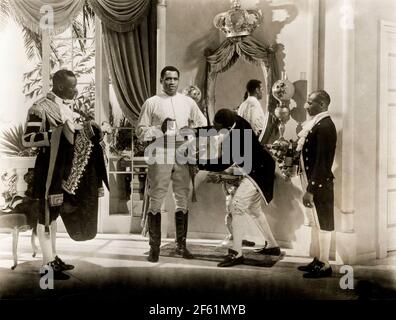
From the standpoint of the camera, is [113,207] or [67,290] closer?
[67,290]


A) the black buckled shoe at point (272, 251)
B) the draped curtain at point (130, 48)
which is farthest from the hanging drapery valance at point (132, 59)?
the black buckled shoe at point (272, 251)

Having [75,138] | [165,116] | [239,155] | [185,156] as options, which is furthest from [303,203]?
[75,138]

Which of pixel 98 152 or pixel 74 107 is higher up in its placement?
pixel 74 107

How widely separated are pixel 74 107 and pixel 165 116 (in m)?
0.62

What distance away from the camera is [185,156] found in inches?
132

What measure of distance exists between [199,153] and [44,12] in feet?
4.31

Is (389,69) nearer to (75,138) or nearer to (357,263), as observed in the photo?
(357,263)

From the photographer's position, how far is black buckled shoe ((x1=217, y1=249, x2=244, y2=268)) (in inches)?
129

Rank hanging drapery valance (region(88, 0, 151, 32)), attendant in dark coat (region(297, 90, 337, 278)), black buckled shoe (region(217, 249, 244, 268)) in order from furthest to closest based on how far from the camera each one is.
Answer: hanging drapery valance (region(88, 0, 151, 32))
black buckled shoe (region(217, 249, 244, 268))
attendant in dark coat (region(297, 90, 337, 278))

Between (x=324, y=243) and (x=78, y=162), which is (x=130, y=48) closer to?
(x=78, y=162)

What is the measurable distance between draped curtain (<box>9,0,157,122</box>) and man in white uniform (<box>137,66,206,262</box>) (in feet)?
0.43

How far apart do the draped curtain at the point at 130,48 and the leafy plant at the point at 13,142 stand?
656mm

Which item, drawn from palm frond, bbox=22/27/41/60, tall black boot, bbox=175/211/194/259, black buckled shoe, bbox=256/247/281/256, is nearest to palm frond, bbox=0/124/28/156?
palm frond, bbox=22/27/41/60

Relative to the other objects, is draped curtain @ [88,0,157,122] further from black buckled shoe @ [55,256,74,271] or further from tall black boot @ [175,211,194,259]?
black buckled shoe @ [55,256,74,271]
